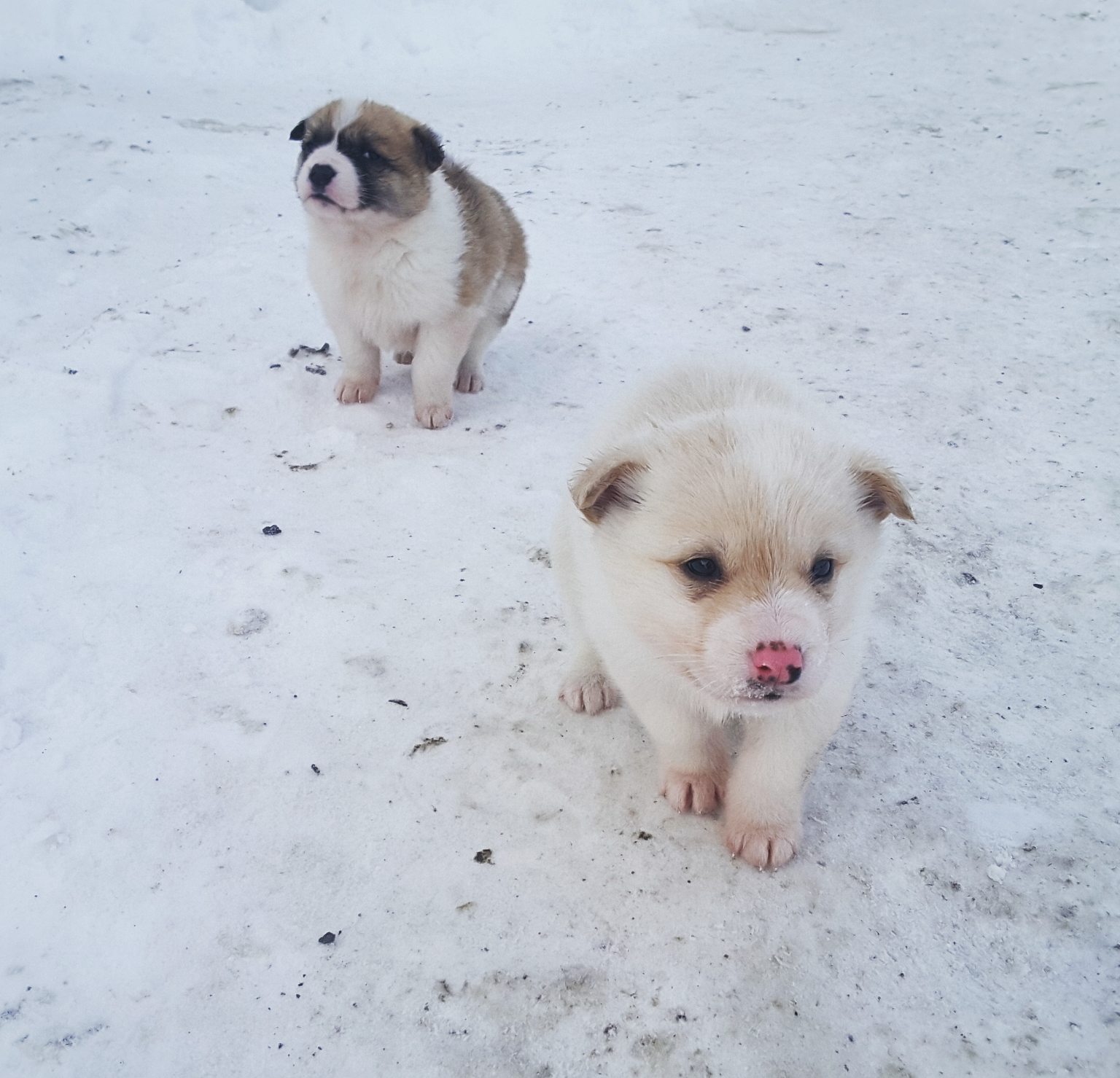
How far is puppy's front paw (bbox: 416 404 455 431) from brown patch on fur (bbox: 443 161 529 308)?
0.58 m

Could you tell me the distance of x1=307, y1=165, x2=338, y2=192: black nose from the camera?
441 centimetres

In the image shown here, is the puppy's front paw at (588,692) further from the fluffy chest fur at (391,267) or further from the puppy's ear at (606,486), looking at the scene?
the fluffy chest fur at (391,267)

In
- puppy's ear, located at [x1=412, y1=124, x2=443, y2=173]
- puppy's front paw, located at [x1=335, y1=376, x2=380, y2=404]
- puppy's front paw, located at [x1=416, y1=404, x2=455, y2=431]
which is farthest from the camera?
puppy's front paw, located at [x1=335, y1=376, x2=380, y2=404]

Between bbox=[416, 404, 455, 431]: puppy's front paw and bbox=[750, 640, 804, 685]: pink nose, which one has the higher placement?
bbox=[750, 640, 804, 685]: pink nose

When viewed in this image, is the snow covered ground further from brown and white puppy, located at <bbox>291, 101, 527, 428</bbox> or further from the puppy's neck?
Answer: the puppy's neck

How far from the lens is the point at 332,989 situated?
2096mm

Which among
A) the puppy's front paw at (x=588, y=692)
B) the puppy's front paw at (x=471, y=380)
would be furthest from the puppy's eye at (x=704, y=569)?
the puppy's front paw at (x=471, y=380)

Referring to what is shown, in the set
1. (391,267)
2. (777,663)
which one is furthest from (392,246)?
(777,663)

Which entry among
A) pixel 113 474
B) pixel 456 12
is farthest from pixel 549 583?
pixel 456 12

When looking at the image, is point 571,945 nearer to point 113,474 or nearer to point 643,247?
point 113,474

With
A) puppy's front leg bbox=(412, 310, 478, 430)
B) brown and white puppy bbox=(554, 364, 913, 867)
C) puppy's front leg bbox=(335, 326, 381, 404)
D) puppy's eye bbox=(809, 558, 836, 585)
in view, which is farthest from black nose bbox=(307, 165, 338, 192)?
puppy's eye bbox=(809, 558, 836, 585)

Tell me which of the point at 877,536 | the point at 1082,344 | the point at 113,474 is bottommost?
the point at 113,474

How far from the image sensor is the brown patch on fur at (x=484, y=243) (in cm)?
482

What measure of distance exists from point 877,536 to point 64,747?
7.81ft
